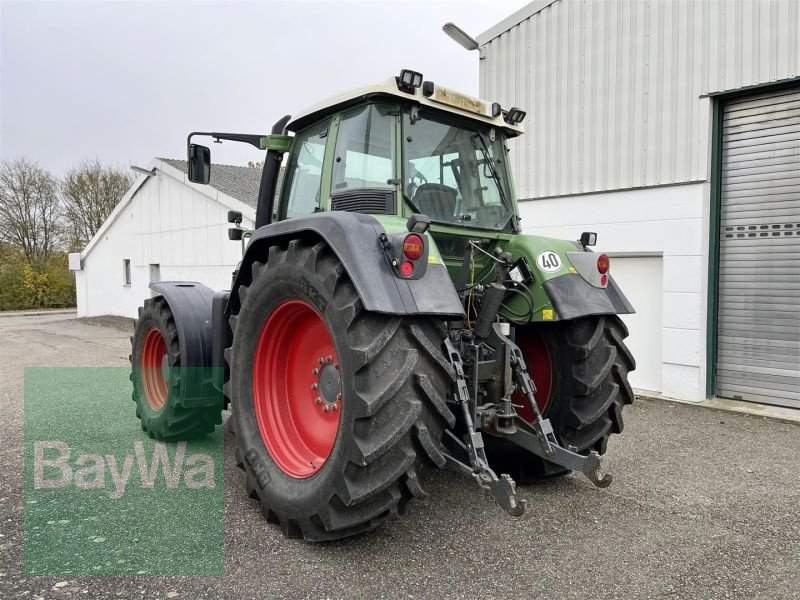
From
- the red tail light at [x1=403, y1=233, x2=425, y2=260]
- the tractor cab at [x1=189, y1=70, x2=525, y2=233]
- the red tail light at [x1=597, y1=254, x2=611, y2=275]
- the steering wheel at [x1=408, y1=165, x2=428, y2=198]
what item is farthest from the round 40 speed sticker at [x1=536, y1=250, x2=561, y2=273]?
the red tail light at [x1=403, y1=233, x2=425, y2=260]

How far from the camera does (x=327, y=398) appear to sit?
3176 mm

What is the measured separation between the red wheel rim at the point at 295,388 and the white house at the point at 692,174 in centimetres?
496

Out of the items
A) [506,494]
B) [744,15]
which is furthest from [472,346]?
[744,15]

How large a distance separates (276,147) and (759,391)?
5736mm

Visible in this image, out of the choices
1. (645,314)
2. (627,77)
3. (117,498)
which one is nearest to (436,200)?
(117,498)

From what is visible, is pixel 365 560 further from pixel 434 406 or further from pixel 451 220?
pixel 451 220

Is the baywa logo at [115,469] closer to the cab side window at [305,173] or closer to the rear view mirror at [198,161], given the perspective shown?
the cab side window at [305,173]

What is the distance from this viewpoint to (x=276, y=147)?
412cm

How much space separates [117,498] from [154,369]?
1.65m

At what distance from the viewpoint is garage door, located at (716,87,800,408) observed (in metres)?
6.20

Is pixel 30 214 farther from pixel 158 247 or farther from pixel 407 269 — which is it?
pixel 407 269

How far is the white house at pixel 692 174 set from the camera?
20.4 ft

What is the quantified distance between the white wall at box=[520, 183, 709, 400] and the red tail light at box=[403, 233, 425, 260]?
16.3 ft

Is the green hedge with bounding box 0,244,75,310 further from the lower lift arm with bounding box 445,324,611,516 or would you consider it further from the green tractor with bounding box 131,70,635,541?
the lower lift arm with bounding box 445,324,611,516
